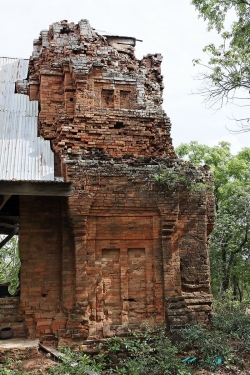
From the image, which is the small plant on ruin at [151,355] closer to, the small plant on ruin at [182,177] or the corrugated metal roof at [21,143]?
the small plant on ruin at [182,177]

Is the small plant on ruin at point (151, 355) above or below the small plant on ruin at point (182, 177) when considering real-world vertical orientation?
below

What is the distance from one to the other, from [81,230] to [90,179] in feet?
3.44

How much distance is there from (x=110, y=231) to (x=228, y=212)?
11.4m

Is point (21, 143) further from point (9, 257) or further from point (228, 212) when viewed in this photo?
point (9, 257)

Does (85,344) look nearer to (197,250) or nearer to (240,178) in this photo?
(197,250)

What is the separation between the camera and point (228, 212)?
62.0 feet

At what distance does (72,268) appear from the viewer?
8.47m

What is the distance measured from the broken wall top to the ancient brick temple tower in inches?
1.1

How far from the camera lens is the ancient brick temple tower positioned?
831cm

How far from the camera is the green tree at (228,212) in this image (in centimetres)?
1758

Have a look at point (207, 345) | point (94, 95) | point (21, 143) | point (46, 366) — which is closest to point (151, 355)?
point (207, 345)

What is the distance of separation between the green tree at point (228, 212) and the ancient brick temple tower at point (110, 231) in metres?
8.07

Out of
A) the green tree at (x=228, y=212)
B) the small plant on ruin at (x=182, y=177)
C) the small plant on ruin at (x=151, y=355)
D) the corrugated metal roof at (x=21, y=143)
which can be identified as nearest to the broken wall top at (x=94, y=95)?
the corrugated metal roof at (x=21, y=143)

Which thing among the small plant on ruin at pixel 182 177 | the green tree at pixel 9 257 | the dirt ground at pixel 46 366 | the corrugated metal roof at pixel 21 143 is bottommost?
the dirt ground at pixel 46 366
